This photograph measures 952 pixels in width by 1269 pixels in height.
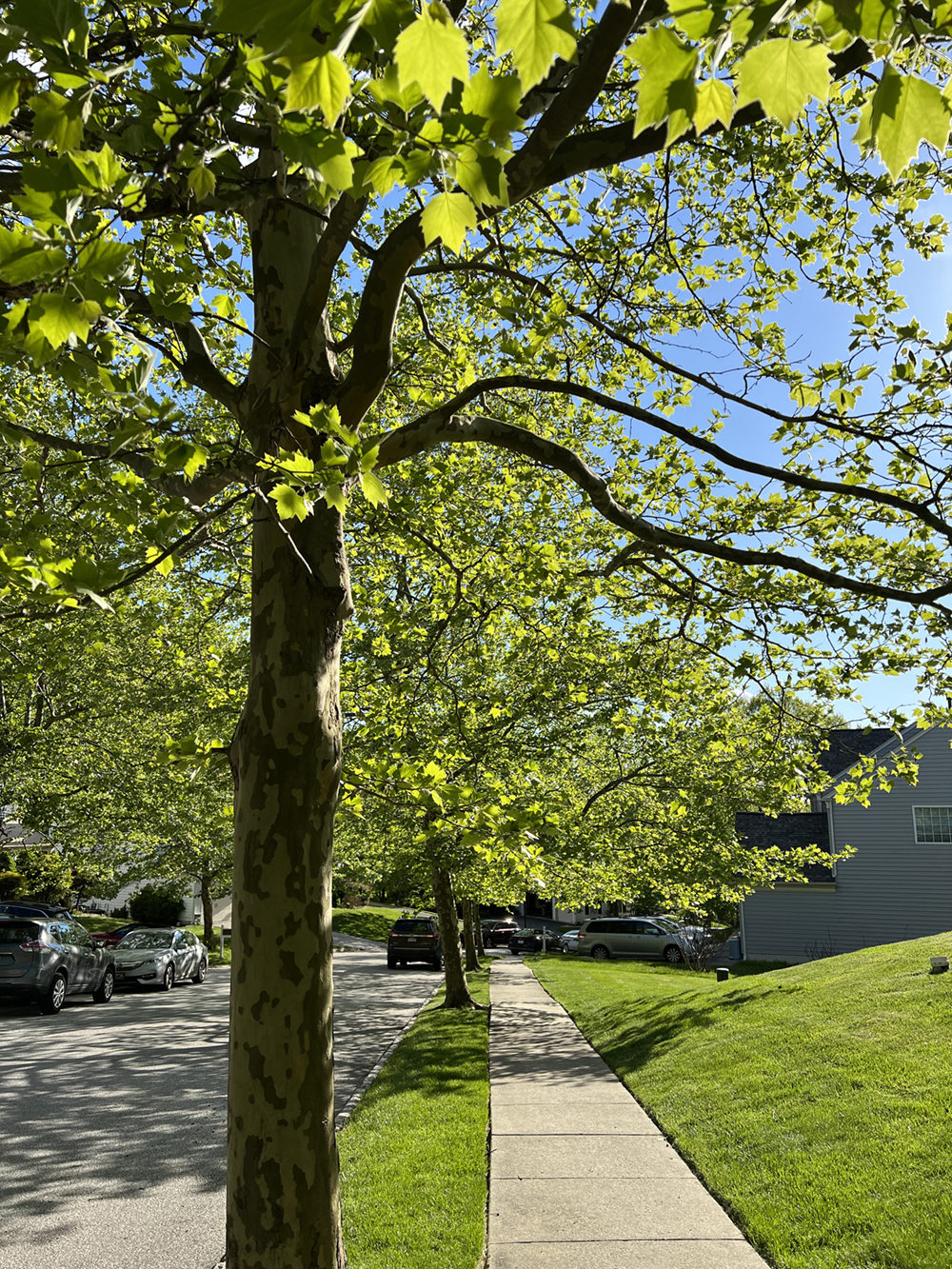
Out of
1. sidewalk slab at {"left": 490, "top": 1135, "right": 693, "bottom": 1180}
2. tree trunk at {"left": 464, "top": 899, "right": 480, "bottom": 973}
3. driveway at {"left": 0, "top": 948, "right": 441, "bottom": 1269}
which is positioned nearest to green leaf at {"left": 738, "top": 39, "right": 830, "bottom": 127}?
driveway at {"left": 0, "top": 948, "right": 441, "bottom": 1269}

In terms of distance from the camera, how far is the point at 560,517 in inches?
452

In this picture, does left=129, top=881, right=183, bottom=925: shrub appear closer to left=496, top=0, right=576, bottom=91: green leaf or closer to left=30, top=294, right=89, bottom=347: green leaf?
left=30, top=294, right=89, bottom=347: green leaf

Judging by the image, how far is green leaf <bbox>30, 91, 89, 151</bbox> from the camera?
210 cm

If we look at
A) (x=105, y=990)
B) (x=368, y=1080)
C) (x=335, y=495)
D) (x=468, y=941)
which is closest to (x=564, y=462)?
(x=335, y=495)

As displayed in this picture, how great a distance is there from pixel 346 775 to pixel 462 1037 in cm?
1080

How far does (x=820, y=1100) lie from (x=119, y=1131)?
21.5ft

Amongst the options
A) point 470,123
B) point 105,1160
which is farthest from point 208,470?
point 105,1160

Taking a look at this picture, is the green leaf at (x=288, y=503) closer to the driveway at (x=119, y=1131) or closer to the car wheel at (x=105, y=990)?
the driveway at (x=119, y=1131)

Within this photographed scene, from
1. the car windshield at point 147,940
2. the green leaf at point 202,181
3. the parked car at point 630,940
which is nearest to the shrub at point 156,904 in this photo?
the car windshield at point 147,940

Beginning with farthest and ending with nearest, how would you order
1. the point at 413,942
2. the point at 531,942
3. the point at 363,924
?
the point at 363,924, the point at 531,942, the point at 413,942

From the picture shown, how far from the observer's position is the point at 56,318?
2037 millimetres

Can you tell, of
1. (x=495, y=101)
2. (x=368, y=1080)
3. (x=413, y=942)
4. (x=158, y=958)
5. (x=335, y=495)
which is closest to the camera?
(x=495, y=101)

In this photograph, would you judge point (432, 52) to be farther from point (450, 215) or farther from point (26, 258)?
point (26, 258)

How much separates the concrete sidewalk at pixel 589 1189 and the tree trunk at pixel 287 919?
2.12 metres
